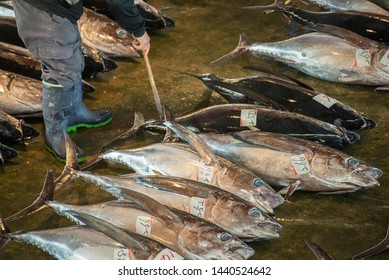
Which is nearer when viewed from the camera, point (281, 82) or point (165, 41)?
point (281, 82)

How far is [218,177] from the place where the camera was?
401 cm

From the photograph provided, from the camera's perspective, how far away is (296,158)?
4.10m

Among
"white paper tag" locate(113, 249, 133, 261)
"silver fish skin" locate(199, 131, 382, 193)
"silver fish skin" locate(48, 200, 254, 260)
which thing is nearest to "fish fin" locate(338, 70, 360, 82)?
"silver fish skin" locate(199, 131, 382, 193)

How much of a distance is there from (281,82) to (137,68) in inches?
50.7

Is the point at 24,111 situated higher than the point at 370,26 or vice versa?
the point at 370,26

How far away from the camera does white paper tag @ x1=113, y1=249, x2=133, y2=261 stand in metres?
3.48

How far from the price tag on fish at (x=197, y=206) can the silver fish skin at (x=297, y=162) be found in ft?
1.70

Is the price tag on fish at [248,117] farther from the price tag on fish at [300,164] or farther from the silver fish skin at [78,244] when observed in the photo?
the silver fish skin at [78,244]

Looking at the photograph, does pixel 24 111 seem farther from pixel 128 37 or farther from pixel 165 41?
pixel 165 41

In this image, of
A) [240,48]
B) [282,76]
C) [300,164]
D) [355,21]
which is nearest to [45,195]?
[300,164]

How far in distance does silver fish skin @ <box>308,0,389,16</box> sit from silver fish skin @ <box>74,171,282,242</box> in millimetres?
2678

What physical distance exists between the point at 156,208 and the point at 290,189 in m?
0.85
